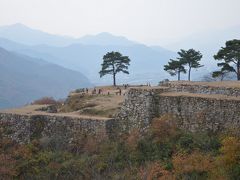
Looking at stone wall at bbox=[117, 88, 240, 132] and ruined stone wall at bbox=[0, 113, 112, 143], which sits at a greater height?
stone wall at bbox=[117, 88, 240, 132]

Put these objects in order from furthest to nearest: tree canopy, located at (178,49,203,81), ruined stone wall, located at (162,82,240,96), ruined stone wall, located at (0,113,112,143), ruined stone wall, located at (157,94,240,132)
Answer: tree canopy, located at (178,49,203,81) → ruined stone wall, located at (0,113,112,143) → ruined stone wall, located at (162,82,240,96) → ruined stone wall, located at (157,94,240,132)

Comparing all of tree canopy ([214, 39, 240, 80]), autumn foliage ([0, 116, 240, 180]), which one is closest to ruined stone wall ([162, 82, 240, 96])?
autumn foliage ([0, 116, 240, 180])

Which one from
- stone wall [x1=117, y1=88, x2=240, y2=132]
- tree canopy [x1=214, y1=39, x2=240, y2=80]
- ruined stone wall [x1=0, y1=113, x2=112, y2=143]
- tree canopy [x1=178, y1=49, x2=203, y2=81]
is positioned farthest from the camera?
tree canopy [x1=178, y1=49, x2=203, y2=81]

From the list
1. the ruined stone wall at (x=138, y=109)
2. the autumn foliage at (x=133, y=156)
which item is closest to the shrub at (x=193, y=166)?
the autumn foliage at (x=133, y=156)

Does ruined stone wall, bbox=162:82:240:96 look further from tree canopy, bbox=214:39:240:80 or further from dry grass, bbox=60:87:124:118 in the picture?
tree canopy, bbox=214:39:240:80

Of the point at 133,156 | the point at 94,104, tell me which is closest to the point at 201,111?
the point at 133,156

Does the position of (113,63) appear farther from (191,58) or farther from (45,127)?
(45,127)

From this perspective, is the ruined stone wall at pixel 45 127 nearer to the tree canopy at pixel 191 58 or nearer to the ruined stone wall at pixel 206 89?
the ruined stone wall at pixel 206 89

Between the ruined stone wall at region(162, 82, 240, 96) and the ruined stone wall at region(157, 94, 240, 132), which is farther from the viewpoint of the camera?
the ruined stone wall at region(162, 82, 240, 96)

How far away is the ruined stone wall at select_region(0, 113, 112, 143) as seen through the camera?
959 inches

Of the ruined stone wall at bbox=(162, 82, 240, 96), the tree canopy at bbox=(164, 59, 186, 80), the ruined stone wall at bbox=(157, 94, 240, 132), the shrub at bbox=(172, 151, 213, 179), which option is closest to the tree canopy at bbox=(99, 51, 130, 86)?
the tree canopy at bbox=(164, 59, 186, 80)

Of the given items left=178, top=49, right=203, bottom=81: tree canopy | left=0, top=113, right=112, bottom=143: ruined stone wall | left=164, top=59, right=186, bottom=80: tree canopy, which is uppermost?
left=178, top=49, right=203, bottom=81: tree canopy

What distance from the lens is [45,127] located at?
2584cm

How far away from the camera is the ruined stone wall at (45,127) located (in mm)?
24359
